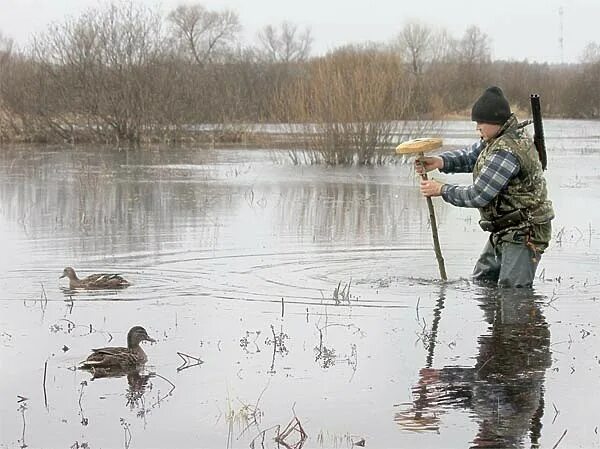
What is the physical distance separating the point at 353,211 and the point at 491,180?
916cm

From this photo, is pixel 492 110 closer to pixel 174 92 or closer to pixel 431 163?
pixel 431 163

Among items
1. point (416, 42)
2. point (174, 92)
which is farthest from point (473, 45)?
point (174, 92)

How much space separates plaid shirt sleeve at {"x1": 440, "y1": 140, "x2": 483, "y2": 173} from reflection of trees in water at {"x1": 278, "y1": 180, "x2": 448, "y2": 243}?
416 cm

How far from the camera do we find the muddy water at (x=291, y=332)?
6715 millimetres

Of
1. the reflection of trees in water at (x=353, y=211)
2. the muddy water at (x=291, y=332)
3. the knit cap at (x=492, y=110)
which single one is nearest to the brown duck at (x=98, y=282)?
the muddy water at (x=291, y=332)

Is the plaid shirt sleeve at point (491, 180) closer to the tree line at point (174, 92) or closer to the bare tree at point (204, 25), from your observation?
the tree line at point (174, 92)

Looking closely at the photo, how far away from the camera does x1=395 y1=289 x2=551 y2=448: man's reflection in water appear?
21.6 feet

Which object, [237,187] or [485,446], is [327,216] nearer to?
[237,187]

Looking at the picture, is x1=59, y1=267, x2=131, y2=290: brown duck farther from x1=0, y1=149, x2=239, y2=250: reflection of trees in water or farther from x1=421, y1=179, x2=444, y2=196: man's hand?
x1=0, y1=149, x2=239, y2=250: reflection of trees in water

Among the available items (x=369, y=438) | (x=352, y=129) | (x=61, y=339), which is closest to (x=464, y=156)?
(x=61, y=339)

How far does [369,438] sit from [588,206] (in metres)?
14.3

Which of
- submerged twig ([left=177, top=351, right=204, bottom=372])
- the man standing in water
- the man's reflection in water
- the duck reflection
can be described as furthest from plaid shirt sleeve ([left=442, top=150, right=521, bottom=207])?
the duck reflection

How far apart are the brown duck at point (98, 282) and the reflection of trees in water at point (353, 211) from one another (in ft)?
15.0

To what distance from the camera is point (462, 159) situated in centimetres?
1117
